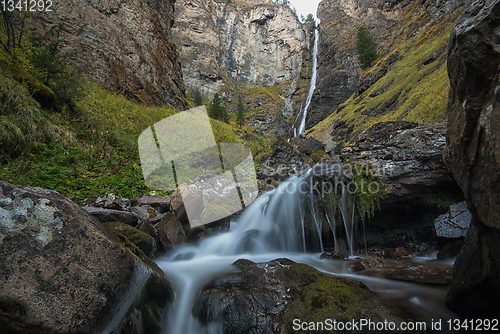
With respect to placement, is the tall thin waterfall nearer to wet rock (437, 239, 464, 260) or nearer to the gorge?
the gorge

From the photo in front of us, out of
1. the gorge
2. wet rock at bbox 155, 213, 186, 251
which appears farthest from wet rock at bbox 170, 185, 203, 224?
wet rock at bbox 155, 213, 186, 251

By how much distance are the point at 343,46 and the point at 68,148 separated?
4976cm

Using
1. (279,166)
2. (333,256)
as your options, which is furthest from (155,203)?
(279,166)

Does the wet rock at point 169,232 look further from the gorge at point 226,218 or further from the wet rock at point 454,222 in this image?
the wet rock at point 454,222

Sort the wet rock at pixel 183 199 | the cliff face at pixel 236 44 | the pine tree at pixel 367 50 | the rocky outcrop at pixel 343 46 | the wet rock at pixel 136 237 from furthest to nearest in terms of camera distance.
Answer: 1. the cliff face at pixel 236 44
2. the rocky outcrop at pixel 343 46
3. the pine tree at pixel 367 50
4. the wet rock at pixel 183 199
5. the wet rock at pixel 136 237

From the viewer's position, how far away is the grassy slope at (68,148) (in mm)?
4707

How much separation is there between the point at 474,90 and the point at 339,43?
169 feet

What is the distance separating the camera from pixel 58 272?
5.62ft

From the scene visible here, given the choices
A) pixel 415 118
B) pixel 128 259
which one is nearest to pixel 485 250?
pixel 128 259

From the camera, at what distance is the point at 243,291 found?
2.74 meters

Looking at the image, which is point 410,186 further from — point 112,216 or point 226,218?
point 112,216

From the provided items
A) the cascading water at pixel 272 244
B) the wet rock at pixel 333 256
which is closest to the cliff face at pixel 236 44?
the cascading water at pixel 272 244

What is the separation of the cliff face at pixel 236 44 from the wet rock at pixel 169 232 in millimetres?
49969

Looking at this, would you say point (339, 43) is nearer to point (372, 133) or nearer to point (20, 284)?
point (372, 133)
